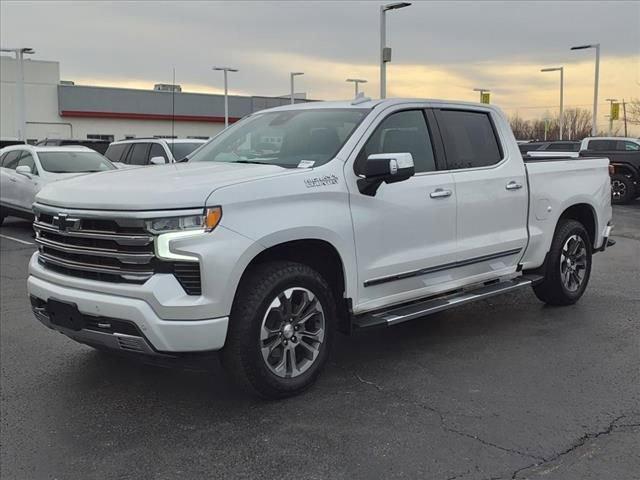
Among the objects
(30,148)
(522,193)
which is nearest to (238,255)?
(522,193)

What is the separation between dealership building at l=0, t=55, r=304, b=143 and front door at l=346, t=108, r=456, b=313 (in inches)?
1361

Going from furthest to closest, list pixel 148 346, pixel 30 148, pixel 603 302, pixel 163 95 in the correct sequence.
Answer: pixel 163 95, pixel 30 148, pixel 603 302, pixel 148 346

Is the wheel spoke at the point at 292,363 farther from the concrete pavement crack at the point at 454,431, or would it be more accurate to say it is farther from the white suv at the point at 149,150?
the white suv at the point at 149,150

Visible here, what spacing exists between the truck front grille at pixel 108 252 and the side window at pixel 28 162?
9.27 meters

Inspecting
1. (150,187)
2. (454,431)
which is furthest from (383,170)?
(454,431)

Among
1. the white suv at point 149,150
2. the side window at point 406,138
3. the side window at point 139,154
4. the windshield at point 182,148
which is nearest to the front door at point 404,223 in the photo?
the side window at point 406,138

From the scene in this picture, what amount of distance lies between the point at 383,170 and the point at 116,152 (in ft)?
42.1

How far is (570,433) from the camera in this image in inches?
146

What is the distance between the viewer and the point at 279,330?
4.09 metres

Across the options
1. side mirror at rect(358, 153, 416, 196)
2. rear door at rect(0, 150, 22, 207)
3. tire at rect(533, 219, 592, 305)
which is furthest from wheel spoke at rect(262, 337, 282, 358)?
rear door at rect(0, 150, 22, 207)

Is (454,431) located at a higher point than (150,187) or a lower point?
lower

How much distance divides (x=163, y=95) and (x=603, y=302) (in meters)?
39.5

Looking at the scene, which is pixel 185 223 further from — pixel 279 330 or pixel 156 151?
pixel 156 151

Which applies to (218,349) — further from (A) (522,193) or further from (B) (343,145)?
(A) (522,193)
